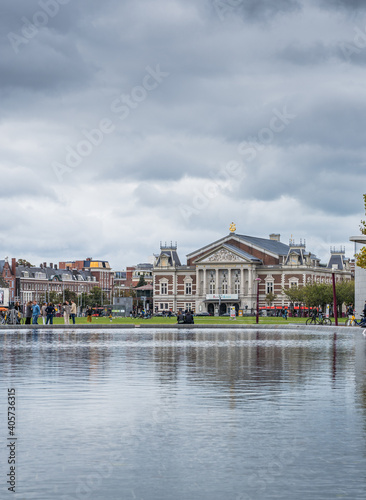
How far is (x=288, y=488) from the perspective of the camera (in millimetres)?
6176

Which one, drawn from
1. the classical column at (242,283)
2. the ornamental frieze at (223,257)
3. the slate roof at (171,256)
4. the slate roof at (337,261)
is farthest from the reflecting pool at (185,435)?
the slate roof at (337,261)

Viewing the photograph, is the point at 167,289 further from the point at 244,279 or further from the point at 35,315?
the point at 35,315

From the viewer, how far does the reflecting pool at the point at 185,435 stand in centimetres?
625

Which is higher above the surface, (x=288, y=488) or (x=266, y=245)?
(x=266, y=245)

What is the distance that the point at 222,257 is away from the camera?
15275 centimetres

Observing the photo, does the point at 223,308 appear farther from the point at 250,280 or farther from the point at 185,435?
the point at 185,435

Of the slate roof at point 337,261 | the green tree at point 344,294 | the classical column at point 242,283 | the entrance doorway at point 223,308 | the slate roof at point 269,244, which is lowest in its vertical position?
the entrance doorway at point 223,308

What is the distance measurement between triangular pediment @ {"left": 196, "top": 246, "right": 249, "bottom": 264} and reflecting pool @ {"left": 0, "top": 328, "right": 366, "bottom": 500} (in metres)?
136

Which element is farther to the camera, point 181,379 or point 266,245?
point 266,245

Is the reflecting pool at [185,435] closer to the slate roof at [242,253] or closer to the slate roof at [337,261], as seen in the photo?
the slate roof at [242,253]

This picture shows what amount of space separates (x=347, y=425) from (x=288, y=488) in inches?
114

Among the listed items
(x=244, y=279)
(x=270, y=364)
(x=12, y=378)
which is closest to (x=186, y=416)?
(x=12, y=378)

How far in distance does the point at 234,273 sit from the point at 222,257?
3.72m

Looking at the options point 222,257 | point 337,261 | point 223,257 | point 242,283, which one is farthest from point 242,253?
point 337,261
